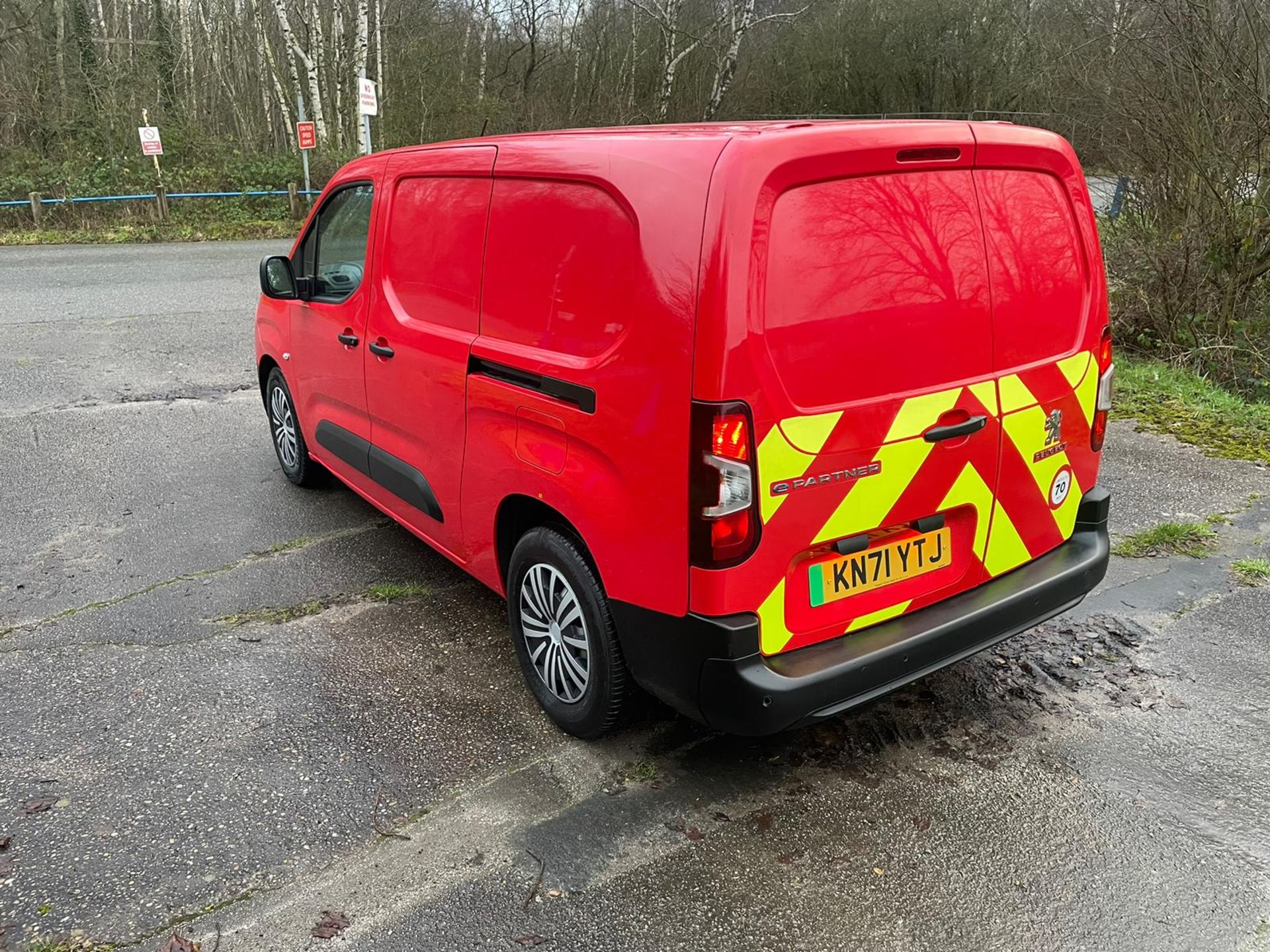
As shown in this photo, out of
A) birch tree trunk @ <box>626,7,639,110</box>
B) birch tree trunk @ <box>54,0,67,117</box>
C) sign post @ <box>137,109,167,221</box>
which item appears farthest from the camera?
birch tree trunk @ <box>626,7,639,110</box>

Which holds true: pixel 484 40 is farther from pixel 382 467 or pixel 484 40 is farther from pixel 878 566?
pixel 878 566

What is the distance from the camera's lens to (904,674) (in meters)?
2.71

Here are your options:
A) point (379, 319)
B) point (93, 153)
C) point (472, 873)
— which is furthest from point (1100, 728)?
point (93, 153)

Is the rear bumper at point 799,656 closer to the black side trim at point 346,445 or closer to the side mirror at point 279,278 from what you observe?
the black side trim at point 346,445

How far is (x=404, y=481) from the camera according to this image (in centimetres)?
399

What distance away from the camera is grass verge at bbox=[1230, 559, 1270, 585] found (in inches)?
166

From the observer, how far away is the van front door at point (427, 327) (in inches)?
131

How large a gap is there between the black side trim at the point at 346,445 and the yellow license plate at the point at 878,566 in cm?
240

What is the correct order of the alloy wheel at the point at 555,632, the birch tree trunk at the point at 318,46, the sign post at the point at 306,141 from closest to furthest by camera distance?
1. the alloy wheel at the point at 555,632
2. the sign post at the point at 306,141
3. the birch tree trunk at the point at 318,46

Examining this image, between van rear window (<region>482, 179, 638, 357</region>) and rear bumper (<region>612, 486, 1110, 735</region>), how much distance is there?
83 cm

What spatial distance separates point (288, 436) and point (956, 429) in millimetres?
4006

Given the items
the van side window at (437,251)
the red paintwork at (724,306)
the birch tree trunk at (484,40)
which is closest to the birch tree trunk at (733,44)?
the birch tree trunk at (484,40)

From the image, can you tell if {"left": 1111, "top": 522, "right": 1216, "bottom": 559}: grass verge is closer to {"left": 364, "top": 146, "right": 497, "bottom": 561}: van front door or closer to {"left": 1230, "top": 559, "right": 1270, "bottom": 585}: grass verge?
{"left": 1230, "top": 559, "right": 1270, "bottom": 585}: grass verge

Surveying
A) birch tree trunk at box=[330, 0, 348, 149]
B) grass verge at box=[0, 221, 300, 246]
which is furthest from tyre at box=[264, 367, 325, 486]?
birch tree trunk at box=[330, 0, 348, 149]
